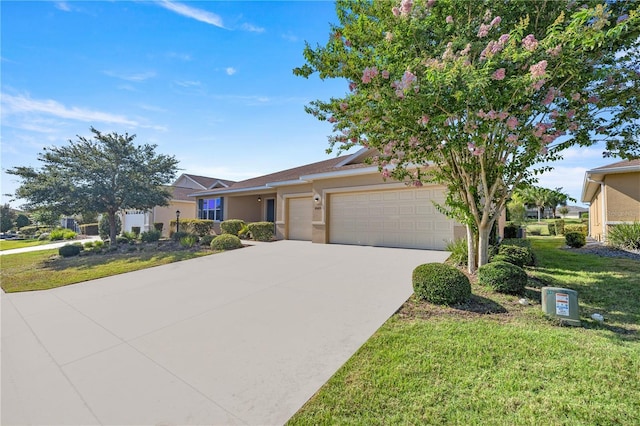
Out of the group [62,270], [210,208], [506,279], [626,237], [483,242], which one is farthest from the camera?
[210,208]

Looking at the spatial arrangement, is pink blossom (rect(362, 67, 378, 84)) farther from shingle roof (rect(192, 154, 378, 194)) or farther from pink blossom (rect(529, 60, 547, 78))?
shingle roof (rect(192, 154, 378, 194))

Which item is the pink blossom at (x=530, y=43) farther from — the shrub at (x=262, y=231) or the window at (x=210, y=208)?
the window at (x=210, y=208)

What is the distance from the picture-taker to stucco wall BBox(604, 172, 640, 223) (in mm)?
11633

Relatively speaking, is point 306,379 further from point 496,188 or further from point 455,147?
point 496,188

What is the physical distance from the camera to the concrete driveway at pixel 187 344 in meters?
2.45

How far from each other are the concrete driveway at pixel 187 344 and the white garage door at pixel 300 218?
731 centimetres

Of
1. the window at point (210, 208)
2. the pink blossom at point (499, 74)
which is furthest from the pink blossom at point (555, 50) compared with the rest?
the window at point (210, 208)

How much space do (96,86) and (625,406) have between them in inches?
539

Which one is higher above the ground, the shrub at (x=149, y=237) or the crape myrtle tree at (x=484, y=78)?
the crape myrtle tree at (x=484, y=78)

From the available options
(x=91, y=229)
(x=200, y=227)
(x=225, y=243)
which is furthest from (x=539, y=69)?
(x=91, y=229)

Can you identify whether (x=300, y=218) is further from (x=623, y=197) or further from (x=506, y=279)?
(x=623, y=197)

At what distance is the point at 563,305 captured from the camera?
12.7 feet

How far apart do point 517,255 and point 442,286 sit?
3963 mm

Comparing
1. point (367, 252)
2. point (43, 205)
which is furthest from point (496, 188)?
point (43, 205)
